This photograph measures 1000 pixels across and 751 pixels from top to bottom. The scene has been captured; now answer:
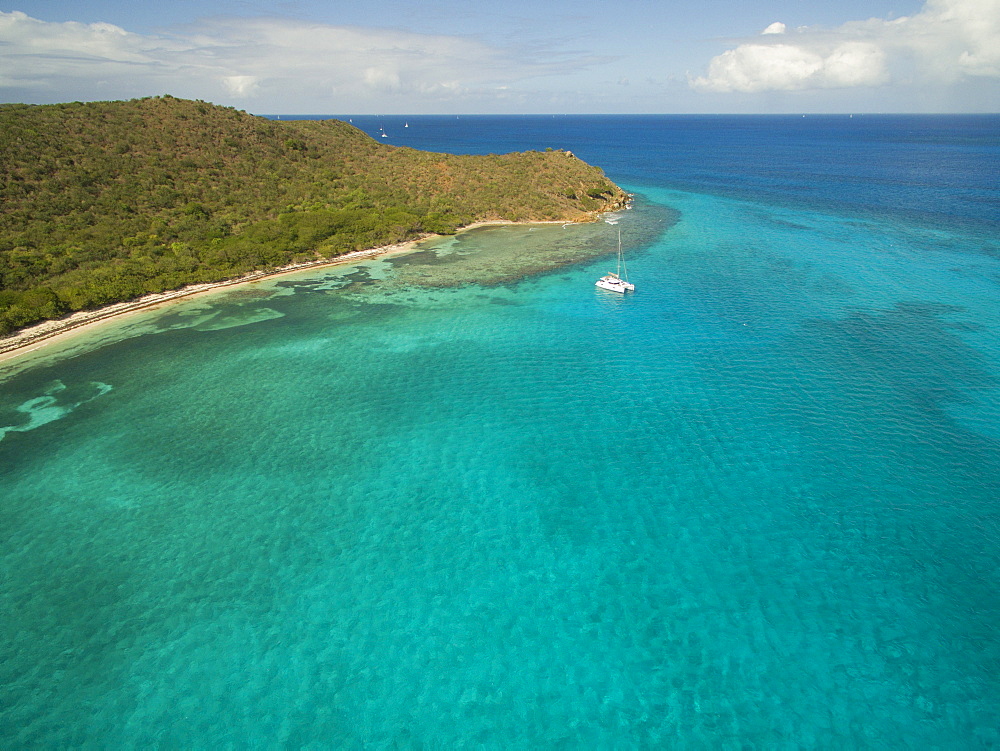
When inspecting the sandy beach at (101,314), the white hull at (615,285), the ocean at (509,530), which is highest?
the white hull at (615,285)

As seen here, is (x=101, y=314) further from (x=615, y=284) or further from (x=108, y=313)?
(x=615, y=284)

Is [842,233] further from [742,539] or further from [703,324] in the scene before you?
[742,539]

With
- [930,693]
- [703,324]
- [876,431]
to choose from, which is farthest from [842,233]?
[930,693]

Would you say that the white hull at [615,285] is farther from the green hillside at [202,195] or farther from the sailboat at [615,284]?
the green hillside at [202,195]

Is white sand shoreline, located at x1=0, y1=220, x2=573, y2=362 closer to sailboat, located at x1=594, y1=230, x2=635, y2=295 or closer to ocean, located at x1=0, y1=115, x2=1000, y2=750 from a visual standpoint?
ocean, located at x1=0, y1=115, x2=1000, y2=750

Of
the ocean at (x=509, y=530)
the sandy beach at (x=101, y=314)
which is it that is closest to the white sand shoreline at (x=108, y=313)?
the sandy beach at (x=101, y=314)

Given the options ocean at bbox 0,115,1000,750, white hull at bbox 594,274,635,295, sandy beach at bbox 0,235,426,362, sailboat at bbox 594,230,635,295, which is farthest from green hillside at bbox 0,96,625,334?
white hull at bbox 594,274,635,295
